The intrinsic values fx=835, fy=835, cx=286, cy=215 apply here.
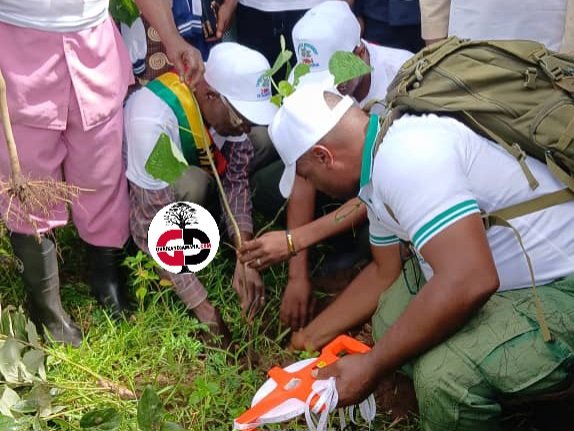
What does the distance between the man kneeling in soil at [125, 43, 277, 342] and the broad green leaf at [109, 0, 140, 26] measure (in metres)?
0.35

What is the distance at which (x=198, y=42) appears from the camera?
11.0 feet

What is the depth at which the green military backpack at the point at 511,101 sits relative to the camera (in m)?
2.08

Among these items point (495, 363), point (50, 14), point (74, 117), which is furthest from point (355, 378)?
point (50, 14)

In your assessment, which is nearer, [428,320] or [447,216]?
[447,216]

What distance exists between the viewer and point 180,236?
9.23 feet

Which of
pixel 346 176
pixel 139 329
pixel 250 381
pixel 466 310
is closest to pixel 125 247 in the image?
pixel 139 329

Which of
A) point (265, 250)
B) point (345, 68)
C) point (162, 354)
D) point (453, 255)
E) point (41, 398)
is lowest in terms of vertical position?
point (162, 354)

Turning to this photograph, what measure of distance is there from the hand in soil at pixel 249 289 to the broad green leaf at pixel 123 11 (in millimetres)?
1039

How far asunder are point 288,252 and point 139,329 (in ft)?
2.02

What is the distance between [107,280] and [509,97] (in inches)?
65.1

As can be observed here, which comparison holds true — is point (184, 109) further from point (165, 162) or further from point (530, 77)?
point (530, 77)

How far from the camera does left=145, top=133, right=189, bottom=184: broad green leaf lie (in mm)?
2557

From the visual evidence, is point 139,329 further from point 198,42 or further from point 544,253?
point 544,253

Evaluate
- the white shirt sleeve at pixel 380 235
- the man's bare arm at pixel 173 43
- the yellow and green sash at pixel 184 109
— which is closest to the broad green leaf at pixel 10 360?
the yellow and green sash at pixel 184 109
